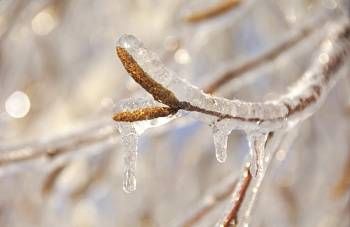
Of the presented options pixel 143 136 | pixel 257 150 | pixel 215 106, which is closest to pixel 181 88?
pixel 215 106

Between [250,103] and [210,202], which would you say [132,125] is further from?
[210,202]

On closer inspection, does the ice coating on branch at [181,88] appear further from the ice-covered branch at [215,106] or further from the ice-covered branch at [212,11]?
the ice-covered branch at [212,11]

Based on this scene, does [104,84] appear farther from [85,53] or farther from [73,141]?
[73,141]

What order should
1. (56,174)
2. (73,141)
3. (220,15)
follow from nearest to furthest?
(73,141)
(220,15)
(56,174)

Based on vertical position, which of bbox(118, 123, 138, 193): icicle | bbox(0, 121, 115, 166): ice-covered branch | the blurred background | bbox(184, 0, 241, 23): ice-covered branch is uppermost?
bbox(118, 123, 138, 193): icicle

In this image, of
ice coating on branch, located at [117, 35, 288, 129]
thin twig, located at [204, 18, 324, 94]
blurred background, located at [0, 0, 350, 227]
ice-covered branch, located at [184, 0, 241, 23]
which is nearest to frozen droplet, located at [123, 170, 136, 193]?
ice coating on branch, located at [117, 35, 288, 129]

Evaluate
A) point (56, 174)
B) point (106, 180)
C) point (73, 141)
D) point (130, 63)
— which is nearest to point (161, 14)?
point (106, 180)

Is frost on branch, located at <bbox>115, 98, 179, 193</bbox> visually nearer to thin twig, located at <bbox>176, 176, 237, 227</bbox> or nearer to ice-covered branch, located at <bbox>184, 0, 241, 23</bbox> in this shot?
thin twig, located at <bbox>176, 176, 237, 227</bbox>
